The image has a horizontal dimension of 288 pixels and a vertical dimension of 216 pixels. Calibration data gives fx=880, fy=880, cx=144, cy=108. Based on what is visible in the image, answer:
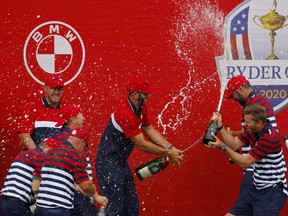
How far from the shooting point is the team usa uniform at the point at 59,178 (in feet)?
25.2

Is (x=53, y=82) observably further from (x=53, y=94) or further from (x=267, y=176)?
(x=267, y=176)

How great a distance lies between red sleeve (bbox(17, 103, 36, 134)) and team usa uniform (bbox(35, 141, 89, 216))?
1.90 metres

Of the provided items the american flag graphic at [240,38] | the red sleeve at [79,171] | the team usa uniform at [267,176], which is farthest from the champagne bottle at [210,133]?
the american flag graphic at [240,38]

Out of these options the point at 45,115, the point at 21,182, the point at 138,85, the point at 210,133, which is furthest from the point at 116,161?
the point at 21,182

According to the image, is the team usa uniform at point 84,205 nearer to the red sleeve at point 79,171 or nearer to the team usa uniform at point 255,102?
the red sleeve at point 79,171

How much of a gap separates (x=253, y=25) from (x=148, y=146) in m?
2.04

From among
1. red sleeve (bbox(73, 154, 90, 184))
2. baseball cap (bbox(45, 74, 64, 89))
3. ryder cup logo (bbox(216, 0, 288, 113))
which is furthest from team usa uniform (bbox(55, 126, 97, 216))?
ryder cup logo (bbox(216, 0, 288, 113))

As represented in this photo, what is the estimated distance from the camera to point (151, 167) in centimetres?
946

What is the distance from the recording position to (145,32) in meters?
10.2

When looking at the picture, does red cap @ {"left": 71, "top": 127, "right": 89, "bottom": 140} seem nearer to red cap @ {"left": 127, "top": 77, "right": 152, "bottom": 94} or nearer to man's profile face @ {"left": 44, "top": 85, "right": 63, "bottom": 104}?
red cap @ {"left": 127, "top": 77, "right": 152, "bottom": 94}

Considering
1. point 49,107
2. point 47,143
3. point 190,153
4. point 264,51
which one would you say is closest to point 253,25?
point 264,51

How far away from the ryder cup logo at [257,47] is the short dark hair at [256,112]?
178 centimetres

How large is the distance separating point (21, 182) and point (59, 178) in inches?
31.1

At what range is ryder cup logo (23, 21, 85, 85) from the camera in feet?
33.4
